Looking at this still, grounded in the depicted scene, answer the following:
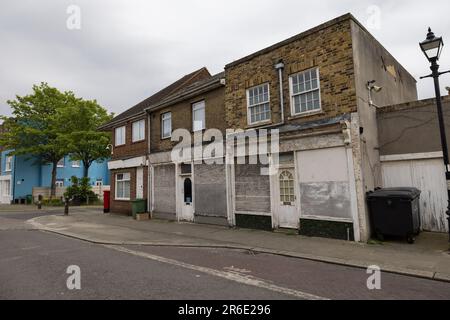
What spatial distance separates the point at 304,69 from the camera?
33.6ft

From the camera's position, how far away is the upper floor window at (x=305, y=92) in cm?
998

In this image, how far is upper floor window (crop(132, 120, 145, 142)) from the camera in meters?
16.9

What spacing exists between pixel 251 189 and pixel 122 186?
1001cm

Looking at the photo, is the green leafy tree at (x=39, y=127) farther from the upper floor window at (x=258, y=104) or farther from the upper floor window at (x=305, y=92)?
the upper floor window at (x=305, y=92)

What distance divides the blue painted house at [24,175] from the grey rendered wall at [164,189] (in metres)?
19.0

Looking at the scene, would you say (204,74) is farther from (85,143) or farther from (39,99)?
(39,99)

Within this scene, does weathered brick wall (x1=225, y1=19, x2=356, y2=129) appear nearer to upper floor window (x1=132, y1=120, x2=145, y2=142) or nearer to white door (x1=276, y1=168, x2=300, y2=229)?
white door (x1=276, y1=168, x2=300, y2=229)

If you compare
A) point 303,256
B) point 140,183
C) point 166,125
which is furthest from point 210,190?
point 303,256

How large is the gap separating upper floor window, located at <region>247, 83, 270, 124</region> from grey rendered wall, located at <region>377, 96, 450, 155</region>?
13.2 feet

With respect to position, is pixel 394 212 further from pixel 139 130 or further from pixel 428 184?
pixel 139 130

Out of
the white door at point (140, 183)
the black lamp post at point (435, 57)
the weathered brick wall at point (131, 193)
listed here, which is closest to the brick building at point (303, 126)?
the black lamp post at point (435, 57)

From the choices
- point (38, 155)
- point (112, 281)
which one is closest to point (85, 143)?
point (38, 155)

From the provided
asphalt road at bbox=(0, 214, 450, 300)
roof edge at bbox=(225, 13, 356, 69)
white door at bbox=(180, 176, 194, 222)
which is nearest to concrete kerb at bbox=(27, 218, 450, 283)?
asphalt road at bbox=(0, 214, 450, 300)

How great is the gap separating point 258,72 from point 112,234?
8.36m
